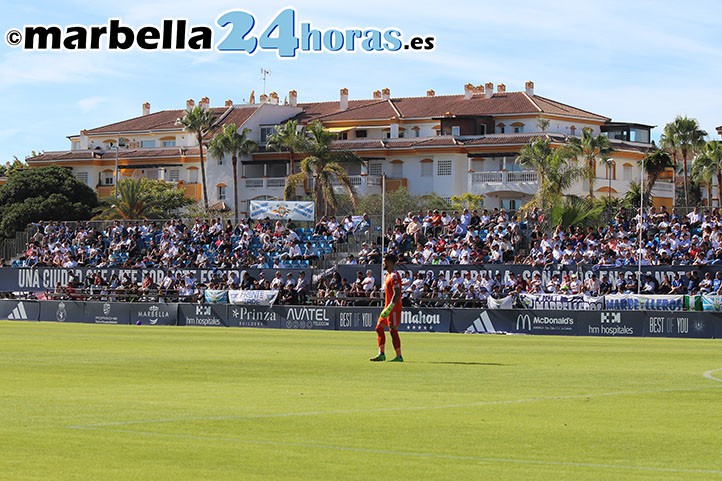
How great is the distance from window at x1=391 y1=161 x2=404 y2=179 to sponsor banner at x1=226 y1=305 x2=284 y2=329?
5942 centimetres

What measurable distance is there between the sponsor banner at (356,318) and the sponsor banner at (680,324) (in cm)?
947

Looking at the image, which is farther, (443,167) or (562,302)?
(443,167)

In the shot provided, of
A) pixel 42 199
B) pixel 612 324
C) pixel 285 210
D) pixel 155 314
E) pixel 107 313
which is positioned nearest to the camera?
pixel 612 324

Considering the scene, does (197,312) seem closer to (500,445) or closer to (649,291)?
(649,291)

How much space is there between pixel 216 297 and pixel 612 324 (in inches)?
692

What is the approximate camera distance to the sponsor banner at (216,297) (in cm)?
4969

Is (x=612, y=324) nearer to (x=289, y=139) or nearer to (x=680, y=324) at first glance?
(x=680, y=324)

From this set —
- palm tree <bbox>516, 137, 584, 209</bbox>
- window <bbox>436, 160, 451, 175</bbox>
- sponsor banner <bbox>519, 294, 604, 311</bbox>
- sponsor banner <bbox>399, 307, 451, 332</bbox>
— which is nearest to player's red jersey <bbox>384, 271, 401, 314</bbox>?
sponsor banner <bbox>519, 294, 604, 311</bbox>

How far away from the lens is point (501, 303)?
42.6m

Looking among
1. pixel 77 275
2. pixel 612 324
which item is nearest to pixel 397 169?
pixel 77 275

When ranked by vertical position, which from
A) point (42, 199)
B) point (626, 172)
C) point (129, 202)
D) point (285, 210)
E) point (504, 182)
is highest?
point (626, 172)

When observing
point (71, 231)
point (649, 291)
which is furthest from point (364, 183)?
point (649, 291)

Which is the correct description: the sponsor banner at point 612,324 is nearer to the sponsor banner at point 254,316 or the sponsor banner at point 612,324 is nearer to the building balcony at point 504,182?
the sponsor banner at point 254,316

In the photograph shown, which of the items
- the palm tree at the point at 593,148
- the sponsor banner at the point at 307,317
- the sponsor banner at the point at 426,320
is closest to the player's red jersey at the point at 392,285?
the sponsor banner at the point at 426,320
